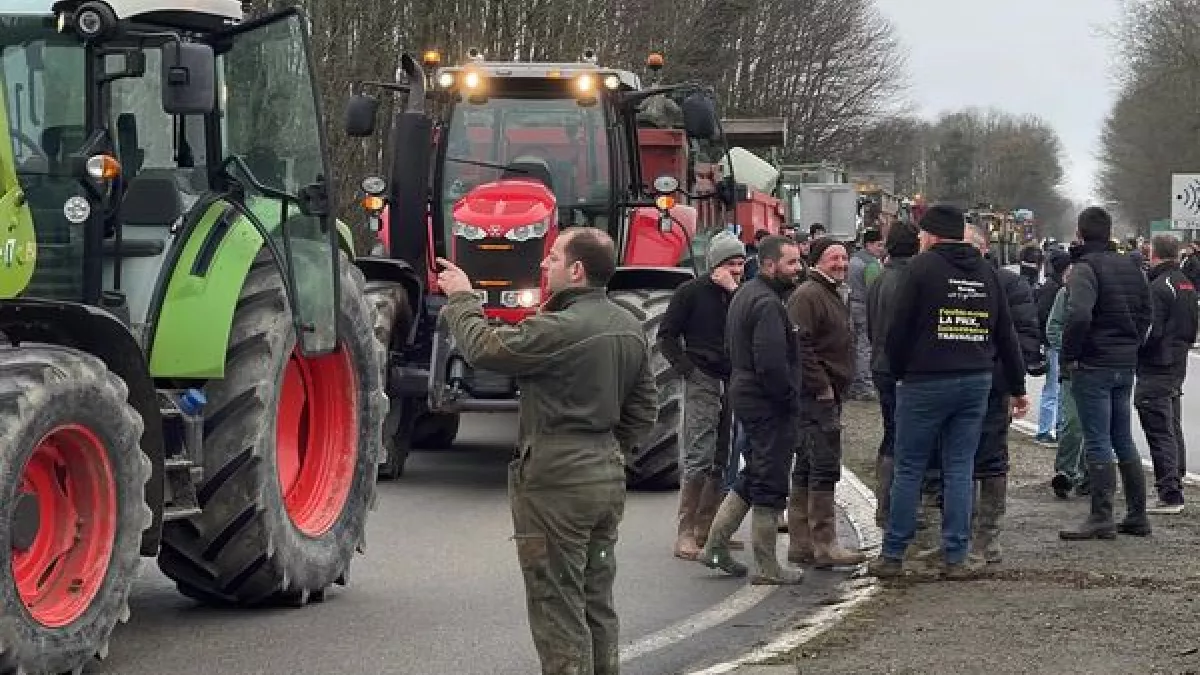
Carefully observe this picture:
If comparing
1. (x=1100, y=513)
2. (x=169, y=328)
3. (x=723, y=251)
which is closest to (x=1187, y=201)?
(x=1100, y=513)

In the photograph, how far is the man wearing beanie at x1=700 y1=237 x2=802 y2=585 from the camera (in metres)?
9.77

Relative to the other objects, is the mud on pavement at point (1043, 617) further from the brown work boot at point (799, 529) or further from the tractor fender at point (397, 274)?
the tractor fender at point (397, 274)

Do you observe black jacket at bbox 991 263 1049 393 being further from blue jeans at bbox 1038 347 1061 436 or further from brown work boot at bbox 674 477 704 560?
blue jeans at bbox 1038 347 1061 436

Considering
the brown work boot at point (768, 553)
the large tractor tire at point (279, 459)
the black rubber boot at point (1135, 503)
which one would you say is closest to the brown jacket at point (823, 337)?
the brown work boot at point (768, 553)

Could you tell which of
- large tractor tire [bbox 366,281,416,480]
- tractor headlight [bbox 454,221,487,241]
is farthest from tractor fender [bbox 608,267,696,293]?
large tractor tire [bbox 366,281,416,480]

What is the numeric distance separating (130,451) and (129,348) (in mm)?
461

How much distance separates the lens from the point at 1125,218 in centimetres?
9831

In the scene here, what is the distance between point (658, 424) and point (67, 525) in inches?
259

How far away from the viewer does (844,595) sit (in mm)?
9742

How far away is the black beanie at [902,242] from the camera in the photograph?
40.5 ft

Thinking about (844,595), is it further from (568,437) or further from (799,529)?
(568,437)

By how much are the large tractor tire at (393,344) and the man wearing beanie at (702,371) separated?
118 inches

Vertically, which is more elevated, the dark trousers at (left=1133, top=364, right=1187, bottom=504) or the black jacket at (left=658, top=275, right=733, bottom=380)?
the black jacket at (left=658, top=275, right=733, bottom=380)

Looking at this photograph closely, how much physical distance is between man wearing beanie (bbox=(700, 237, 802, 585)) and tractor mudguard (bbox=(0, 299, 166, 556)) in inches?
A: 125
